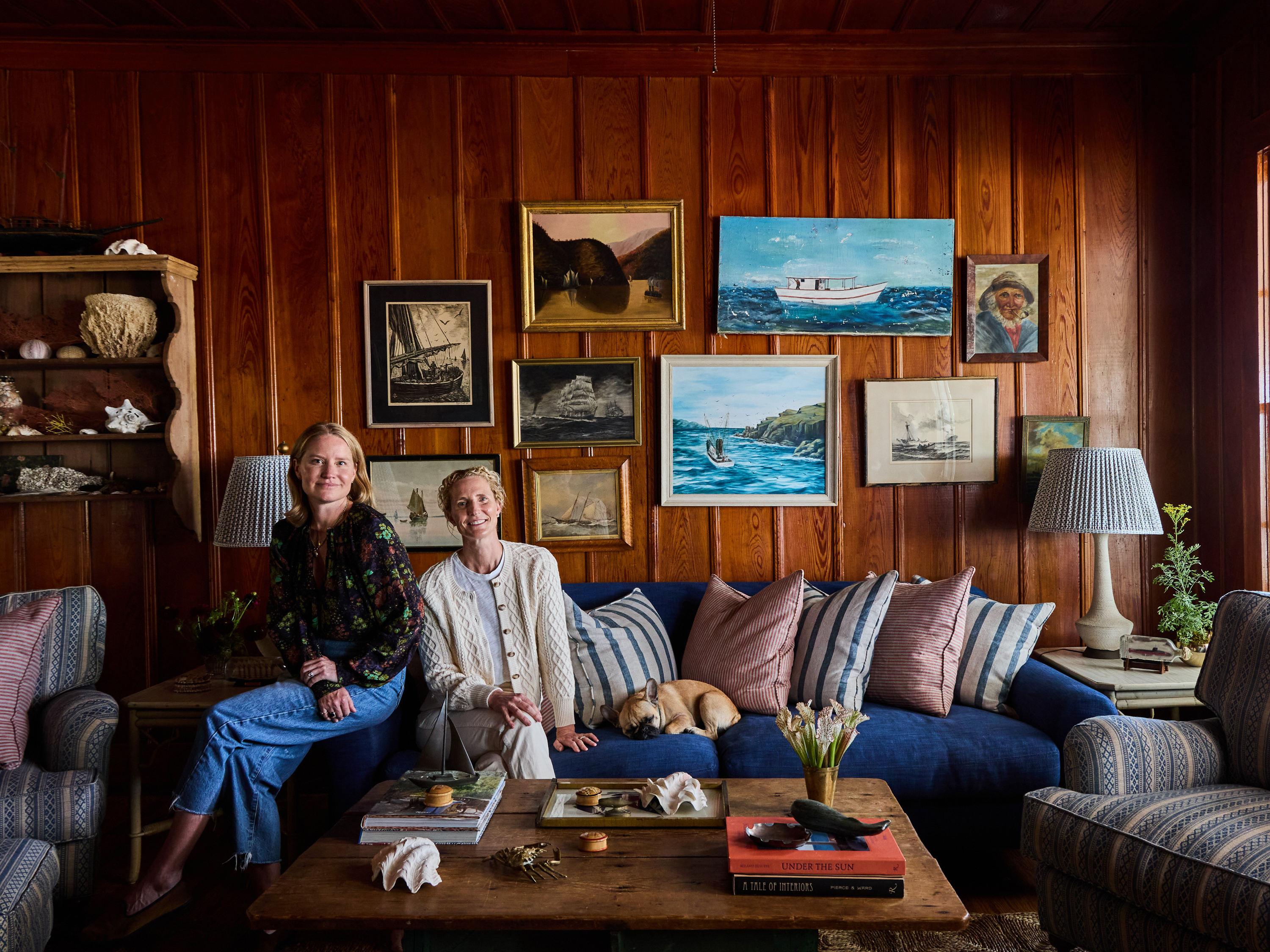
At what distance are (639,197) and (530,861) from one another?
2581mm

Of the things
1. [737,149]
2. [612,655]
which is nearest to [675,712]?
[612,655]

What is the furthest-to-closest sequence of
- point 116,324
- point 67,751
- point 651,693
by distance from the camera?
point 116,324, point 651,693, point 67,751

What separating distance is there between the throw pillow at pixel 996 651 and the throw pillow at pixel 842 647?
12.1 inches

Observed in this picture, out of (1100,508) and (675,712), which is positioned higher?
(1100,508)

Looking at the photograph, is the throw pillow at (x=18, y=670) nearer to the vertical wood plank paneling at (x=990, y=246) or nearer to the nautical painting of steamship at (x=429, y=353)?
the nautical painting of steamship at (x=429, y=353)

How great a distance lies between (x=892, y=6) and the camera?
317cm

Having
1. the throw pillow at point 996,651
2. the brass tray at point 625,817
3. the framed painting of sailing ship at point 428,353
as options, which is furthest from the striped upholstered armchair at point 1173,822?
the framed painting of sailing ship at point 428,353

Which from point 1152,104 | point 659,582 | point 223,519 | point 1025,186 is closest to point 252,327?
point 223,519

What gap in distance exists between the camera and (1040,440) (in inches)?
134

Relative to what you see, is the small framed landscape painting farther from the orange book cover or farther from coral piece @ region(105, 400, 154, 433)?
coral piece @ region(105, 400, 154, 433)

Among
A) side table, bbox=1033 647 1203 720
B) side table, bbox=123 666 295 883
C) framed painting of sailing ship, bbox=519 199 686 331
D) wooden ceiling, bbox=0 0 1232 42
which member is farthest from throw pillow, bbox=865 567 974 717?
wooden ceiling, bbox=0 0 1232 42

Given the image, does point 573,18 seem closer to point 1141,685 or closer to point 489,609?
point 489,609

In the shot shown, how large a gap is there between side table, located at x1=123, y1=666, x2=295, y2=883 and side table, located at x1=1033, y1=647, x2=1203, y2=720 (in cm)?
267

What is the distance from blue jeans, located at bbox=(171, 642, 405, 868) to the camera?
2.20m
